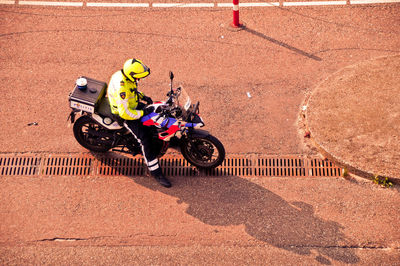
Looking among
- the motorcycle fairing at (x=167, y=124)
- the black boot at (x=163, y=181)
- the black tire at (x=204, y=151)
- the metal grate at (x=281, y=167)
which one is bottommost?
the black boot at (x=163, y=181)

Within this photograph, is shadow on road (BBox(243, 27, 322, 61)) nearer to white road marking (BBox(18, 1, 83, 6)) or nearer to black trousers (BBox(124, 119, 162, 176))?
black trousers (BBox(124, 119, 162, 176))

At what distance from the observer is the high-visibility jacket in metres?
6.17

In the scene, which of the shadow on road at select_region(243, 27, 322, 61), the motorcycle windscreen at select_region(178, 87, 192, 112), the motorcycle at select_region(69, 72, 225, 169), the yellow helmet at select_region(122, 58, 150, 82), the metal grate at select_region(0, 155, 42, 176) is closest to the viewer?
the yellow helmet at select_region(122, 58, 150, 82)

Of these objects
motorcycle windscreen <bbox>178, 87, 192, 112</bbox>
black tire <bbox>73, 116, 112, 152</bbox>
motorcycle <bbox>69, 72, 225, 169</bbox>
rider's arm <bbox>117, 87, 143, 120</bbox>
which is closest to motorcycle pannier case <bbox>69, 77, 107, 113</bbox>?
motorcycle <bbox>69, 72, 225, 169</bbox>

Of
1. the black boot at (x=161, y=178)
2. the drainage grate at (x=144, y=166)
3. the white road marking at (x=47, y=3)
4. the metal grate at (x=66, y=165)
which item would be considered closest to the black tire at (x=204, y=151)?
the drainage grate at (x=144, y=166)

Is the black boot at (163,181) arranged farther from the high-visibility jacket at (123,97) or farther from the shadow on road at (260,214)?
the high-visibility jacket at (123,97)

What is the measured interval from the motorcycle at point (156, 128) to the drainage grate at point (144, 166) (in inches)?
8.6

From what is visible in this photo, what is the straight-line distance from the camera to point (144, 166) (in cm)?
717

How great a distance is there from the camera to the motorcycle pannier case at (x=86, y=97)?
6387mm

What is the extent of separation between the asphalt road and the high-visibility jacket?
53.4 inches

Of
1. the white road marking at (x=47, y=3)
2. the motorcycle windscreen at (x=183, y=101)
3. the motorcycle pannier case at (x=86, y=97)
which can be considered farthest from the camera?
the white road marking at (x=47, y=3)

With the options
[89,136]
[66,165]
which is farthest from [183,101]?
[66,165]

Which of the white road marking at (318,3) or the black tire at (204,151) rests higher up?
the white road marking at (318,3)

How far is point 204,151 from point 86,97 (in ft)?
7.01
